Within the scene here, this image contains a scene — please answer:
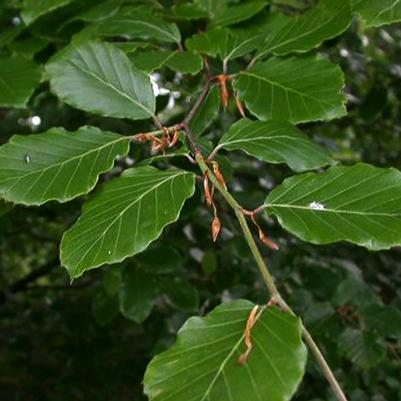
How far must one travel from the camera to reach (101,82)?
1048 millimetres

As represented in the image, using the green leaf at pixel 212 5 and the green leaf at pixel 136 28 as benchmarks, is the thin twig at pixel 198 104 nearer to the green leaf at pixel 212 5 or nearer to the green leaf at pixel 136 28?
the green leaf at pixel 136 28

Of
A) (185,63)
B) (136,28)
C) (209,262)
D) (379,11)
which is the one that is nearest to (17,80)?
(136,28)

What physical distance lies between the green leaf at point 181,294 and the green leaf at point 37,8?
70 centimetres

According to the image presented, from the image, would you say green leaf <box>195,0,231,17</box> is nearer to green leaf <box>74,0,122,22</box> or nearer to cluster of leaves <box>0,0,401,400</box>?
cluster of leaves <box>0,0,401,400</box>

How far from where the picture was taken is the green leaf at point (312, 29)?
104 centimetres

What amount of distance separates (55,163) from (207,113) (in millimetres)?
310

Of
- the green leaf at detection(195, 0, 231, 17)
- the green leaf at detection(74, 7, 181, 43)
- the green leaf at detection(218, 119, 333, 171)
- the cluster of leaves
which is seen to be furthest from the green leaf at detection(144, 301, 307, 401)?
the green leaf at detection(195, 0, 231, 17)

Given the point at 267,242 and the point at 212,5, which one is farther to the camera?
the point at 212,5

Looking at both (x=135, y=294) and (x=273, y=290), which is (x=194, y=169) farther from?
(x=273, y=290)

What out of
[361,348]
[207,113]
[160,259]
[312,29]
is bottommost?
[361,348]

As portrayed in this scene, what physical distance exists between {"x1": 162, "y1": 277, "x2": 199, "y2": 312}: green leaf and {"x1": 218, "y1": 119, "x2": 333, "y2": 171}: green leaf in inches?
27.9

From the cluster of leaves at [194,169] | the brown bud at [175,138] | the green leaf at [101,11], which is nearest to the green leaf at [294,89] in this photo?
the cluster of leaves at [194,169]

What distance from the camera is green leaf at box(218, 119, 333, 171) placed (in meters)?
0.93

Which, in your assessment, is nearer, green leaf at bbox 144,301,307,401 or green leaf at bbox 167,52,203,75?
green leaf at bbox 144,301,307,401
